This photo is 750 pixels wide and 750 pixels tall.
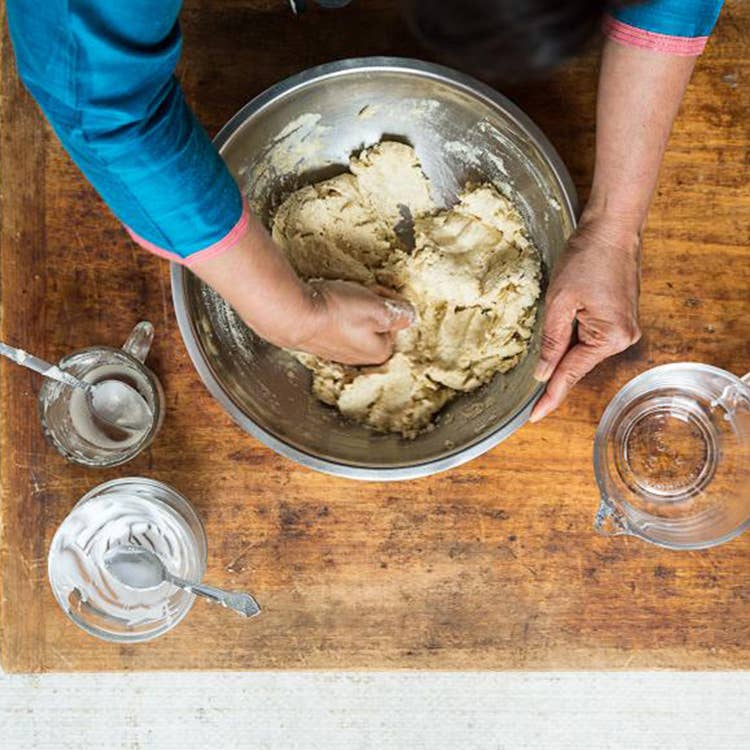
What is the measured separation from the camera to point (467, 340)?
37.7 inches

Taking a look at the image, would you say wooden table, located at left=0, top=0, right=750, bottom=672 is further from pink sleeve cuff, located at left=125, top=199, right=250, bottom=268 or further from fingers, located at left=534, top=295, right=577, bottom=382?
pink sleeve cuff, located at left=125, top=199, right=250, bottom=268

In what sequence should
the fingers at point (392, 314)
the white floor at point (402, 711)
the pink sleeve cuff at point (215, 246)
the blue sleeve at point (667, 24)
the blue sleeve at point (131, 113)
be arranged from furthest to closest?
the white floor at point (402, 711)
the fingers at point (392, 314)
the blue sleeve at point (667, 24)
the pink sleeve cuff at point (215, 246)
the blue sleeve at point (131, 113)

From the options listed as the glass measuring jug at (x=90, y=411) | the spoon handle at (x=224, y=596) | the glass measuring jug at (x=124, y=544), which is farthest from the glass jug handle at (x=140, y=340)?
the spoon handle at (x=224, y=596)

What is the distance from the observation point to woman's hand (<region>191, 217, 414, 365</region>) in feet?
2.30

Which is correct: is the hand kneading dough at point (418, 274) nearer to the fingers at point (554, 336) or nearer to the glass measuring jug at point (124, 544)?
the fingers at point (554, 336)

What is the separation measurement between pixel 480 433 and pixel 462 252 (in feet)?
0.72

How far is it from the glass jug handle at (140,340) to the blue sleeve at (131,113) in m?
0.30

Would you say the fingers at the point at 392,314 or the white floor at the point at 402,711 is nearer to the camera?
the fingers at the point at 392,314

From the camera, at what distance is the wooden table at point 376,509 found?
0.96m

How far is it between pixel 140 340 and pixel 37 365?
0.11 m

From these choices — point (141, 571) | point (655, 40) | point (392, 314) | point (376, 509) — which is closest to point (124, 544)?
point (141, 571)

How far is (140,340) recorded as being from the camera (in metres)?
0.95

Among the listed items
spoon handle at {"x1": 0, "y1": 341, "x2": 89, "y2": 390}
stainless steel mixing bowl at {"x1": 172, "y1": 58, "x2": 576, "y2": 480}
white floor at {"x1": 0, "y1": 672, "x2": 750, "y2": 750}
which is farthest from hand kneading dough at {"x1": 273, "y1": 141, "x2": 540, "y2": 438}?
white floor at {"x1": 0, "y1": 672, "x2": 750, "y2": 750}

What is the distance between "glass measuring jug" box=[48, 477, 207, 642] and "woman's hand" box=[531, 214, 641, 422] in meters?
0.42
